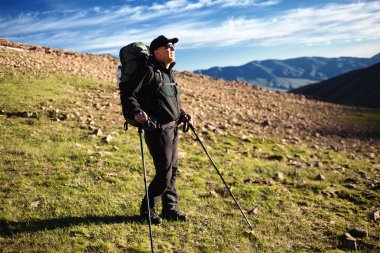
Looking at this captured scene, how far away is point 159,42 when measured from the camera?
5965 millimetres

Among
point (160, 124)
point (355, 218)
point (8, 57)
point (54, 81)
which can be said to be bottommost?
point (355, 218)

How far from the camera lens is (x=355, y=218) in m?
8.03

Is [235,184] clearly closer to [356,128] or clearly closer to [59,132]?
[59,132]

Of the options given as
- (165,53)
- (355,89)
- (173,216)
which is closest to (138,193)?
(173,216)

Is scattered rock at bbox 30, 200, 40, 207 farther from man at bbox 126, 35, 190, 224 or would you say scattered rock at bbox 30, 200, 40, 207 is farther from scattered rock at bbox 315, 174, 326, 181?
scattered rock at bbox 315, 174, 326, 181

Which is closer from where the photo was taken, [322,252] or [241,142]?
[322,252]

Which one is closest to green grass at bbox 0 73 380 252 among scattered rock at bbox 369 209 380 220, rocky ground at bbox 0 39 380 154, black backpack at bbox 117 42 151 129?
scattered rock at bbox 369 209 380 220

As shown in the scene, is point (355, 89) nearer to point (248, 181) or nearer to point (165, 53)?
point (248, 181)

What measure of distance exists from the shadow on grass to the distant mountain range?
139878 millimetres

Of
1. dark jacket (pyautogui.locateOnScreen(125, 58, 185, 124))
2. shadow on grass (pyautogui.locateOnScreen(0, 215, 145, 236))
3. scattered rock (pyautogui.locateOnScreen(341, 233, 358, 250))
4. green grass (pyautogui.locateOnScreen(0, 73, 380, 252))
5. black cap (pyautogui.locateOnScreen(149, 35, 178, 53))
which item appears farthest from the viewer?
scattered rock (pyautogui.locateOnScreen(341, 233, 358, 250))

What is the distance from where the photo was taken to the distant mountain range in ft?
472

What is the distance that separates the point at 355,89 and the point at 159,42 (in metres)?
177

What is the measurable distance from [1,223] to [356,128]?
26.4m

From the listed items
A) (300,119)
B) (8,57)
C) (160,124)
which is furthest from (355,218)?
(8,57)
